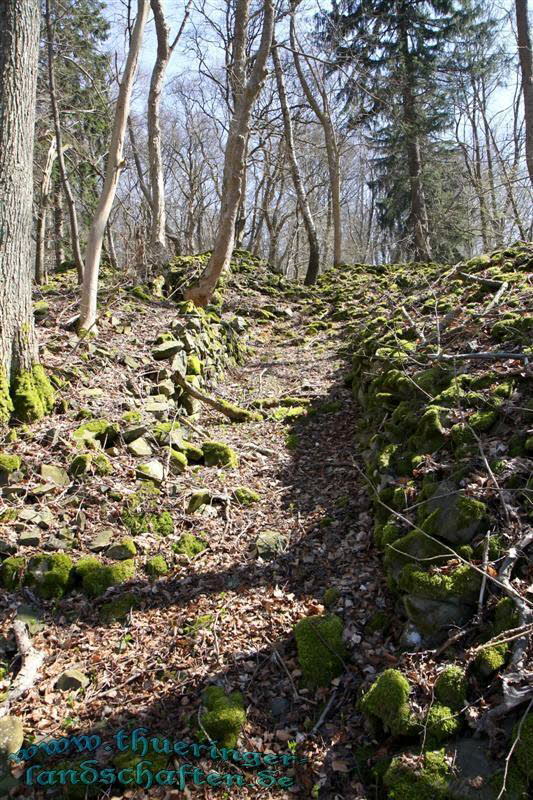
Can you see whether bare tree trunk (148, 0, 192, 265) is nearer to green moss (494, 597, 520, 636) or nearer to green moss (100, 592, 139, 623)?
green moss (100, 592, 139, 623)

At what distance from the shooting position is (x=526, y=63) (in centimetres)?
880

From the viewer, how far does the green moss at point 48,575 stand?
3.63m

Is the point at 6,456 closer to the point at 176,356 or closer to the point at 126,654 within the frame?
the point at 126,654

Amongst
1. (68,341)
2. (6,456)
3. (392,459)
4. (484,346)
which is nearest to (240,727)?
(392,459)

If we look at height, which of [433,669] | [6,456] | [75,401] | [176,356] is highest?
[176,356]

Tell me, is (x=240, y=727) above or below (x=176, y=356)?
below

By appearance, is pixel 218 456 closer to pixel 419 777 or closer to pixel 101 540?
pixel 101 540

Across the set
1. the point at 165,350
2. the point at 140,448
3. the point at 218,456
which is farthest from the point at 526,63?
the point at 140,448

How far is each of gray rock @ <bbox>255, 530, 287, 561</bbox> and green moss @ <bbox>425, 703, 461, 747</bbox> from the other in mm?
1978

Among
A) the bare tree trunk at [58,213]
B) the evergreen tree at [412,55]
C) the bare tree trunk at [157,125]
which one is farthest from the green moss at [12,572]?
the evergreen tree at [412,55]

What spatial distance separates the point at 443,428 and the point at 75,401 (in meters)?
3.79

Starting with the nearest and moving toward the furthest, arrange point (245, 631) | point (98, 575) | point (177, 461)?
point (245, 631), point (98, 575), point (177, 461)

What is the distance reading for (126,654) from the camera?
3354 mm

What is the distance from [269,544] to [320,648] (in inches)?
48.7
